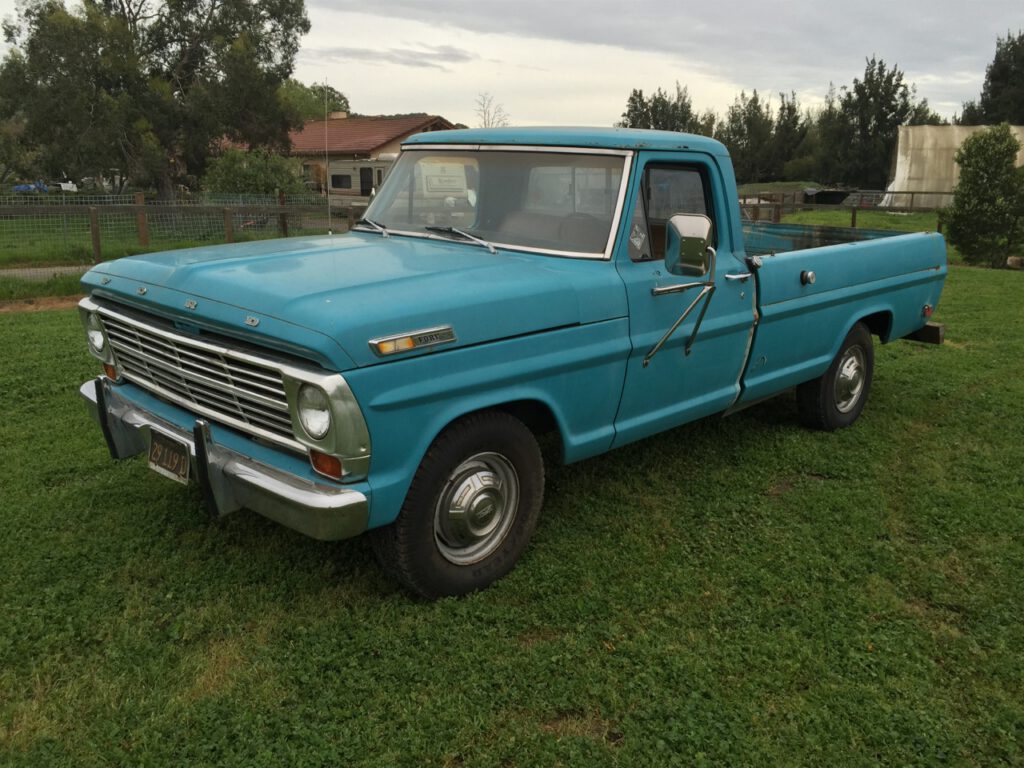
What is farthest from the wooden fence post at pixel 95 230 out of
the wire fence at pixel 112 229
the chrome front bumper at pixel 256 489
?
the chrome front bumper at pixel 256 489

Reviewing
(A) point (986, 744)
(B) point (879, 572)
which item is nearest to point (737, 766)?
(A) point (986, 744)

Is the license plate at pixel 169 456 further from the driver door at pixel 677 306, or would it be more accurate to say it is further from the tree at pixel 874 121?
the tree at pixel 874 121

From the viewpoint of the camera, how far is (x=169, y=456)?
3.42 metres

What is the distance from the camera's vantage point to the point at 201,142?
2947 cm

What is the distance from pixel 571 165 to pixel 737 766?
2.72 meters

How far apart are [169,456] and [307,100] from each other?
204 feet

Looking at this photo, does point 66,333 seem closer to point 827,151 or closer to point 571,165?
point 571,165

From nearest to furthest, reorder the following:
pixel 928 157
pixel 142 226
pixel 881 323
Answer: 1. pixel 881 323
2. pixel 142 226
3. pixel 928 157

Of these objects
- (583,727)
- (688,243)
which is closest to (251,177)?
(688,243)

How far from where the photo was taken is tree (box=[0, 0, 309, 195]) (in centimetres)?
2702

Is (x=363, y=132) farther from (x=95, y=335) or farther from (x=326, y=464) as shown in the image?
(x=326, y=464)

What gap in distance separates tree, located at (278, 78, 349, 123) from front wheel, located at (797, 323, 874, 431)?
1384 cm

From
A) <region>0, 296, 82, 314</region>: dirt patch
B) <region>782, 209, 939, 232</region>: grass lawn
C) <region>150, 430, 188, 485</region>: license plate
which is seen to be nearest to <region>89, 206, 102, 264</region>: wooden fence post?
<region>0, 296, 82, 314</region>: dirt patch

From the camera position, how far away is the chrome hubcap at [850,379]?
5707 mm
